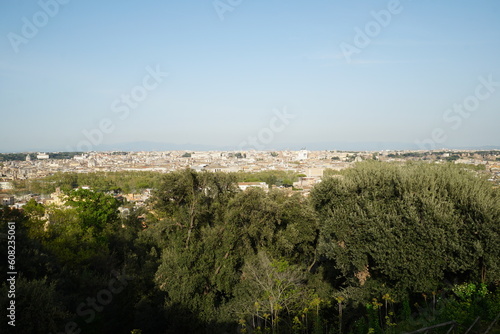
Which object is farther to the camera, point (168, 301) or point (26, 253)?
point (168, 301)

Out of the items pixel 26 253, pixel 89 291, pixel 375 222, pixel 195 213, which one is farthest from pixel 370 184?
pixel 26 253

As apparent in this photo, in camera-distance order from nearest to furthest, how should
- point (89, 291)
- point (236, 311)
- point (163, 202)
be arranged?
point (236, 311), point (89, 291), point (163, 202)

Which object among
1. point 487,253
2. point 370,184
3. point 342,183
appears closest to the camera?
point 487,253

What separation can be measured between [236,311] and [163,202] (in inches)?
246

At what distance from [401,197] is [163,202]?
28.9 feet

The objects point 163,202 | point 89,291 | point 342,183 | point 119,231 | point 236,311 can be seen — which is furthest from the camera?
point 119,231

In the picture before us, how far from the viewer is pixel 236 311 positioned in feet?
27.2

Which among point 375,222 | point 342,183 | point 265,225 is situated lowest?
point 265,225

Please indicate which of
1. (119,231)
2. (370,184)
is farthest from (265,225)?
(119,231)

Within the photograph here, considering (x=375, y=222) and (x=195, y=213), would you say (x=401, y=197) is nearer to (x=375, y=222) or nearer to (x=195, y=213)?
(x=375, y=222)

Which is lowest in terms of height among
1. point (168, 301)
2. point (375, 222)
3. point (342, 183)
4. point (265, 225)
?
point (168, 301)

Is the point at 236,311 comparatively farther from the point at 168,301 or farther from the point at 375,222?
the point at 375,222

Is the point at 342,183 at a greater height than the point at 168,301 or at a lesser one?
greater

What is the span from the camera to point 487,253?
22.8 feet
